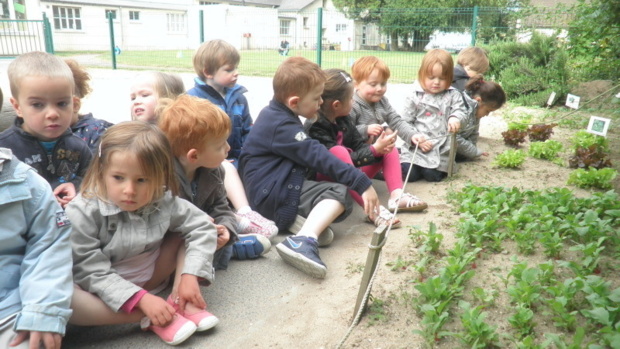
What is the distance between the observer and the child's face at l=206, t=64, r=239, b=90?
458cm

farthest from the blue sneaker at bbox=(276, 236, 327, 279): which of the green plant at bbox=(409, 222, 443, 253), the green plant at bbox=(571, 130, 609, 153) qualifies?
the green plant at bbox=(571, 130, 609, 153)

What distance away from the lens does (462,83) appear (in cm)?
653

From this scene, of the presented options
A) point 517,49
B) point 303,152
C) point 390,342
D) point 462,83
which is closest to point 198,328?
point 390,342

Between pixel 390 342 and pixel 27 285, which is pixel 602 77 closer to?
pixel 390 342

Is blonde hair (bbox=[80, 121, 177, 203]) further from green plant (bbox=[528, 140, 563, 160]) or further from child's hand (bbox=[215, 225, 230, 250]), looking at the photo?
green plant (bbox=[528, 140, 563, 160])

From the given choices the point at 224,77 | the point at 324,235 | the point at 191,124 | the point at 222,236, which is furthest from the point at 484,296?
the point at 224,77

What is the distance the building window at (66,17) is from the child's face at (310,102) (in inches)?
1297

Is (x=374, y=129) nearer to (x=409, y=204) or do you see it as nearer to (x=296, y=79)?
(x=409, y=204)

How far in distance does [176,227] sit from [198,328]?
1.72 feet

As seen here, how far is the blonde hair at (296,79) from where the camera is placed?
A: 12.3ft

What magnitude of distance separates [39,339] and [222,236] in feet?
3.63

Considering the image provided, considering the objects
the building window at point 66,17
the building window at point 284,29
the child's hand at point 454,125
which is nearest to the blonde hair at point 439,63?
the child's hand at point 454,125

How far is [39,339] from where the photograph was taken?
2088 mm

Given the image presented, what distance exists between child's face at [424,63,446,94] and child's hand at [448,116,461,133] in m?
0.37
